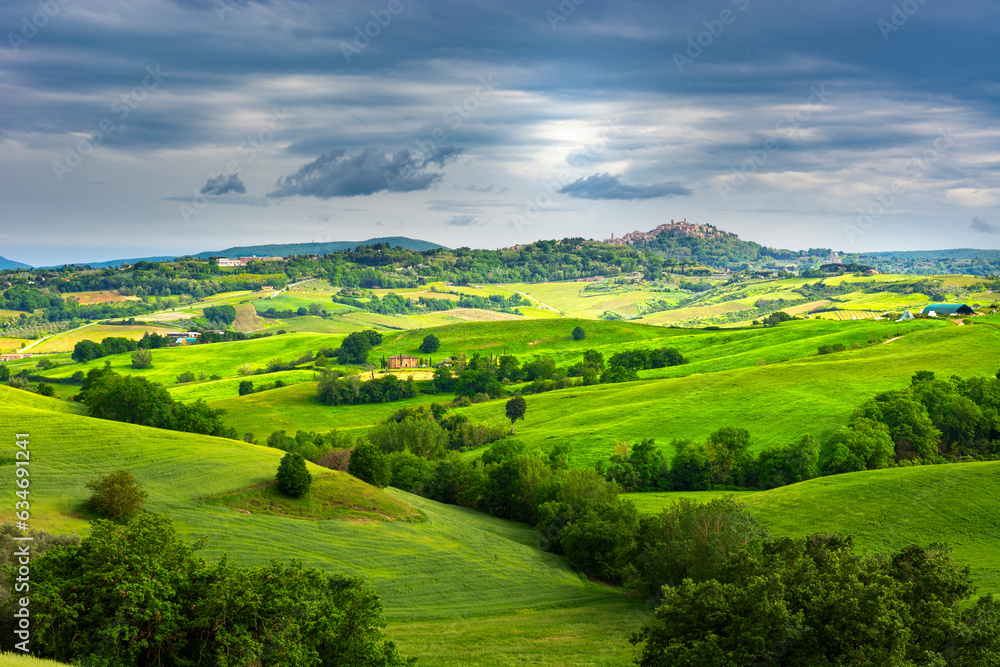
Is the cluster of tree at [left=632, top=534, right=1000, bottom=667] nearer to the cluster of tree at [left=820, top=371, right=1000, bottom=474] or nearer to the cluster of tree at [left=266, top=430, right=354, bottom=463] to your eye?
the cluster of tree at [left=820, top=371, right=1000, bottom=474]

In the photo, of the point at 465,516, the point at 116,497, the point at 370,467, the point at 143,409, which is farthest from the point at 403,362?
the point at 116,497

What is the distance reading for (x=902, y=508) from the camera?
6994cm

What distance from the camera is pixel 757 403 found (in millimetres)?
117438

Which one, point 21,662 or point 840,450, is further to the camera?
point 840,450

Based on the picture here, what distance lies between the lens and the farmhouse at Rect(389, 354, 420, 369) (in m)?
191

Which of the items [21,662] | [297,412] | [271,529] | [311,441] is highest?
[21,662]

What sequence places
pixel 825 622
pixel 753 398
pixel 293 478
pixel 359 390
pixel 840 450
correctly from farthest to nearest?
1. pixel 359 390
2. pixel 753 398
3. pixel 840 450
4. pixel 293 478
5. pixel 825 622

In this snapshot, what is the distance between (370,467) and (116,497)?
30.4 metres

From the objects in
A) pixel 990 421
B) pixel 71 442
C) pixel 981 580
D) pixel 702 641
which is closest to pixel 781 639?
pixel 702 641

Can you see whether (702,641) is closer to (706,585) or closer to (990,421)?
(706,585)

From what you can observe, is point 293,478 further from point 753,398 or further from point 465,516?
point 753,398

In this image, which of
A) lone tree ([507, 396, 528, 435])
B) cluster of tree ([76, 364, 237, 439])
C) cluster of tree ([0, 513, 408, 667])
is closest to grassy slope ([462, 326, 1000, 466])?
lone tree ([507, 396, 528, 435])

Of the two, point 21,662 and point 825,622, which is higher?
point 21,662

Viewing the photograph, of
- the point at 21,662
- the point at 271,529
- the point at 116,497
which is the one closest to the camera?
the point at 21,662
